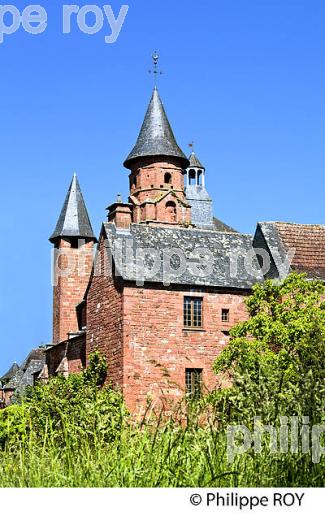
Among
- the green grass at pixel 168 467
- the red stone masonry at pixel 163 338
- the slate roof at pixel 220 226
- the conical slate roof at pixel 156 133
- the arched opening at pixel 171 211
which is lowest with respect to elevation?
the green grass at pixel 168 467

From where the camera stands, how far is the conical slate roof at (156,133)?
2793 inches

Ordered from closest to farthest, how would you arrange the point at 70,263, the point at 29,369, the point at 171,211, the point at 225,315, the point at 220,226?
the point at 225,315 → the point at 70,263 → the point at 171,211 → the point at 29,369 → the point at 220,226

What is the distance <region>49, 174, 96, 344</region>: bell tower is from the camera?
52.6m

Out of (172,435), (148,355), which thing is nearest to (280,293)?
(148,355)

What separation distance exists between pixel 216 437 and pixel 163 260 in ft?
98.8

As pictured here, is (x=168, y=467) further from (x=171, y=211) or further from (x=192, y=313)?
(x=171, y=211)

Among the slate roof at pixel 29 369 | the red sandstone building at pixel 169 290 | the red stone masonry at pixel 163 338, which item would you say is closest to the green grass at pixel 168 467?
the red sandstone building at pixel 169 290

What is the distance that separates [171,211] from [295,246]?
33056 mm

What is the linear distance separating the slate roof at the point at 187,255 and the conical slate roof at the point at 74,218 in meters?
13.9

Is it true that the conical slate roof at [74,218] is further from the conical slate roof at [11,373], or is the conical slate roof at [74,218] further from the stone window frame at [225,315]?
the conical slate roof at [11,373]

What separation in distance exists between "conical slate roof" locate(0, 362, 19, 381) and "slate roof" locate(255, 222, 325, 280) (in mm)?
48474

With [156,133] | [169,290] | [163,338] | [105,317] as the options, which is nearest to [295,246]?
[169,290]

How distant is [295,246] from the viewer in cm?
4078
